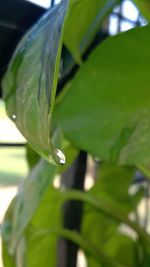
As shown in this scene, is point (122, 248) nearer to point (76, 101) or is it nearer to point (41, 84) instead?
point (76, 101)

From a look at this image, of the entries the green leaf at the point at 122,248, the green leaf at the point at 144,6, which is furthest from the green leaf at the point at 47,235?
the green leaf at the point at 144,6

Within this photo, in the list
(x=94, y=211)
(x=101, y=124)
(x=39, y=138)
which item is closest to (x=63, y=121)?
(x=101, y=124)

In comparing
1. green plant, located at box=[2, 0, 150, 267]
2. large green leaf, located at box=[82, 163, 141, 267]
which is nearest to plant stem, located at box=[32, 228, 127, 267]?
green plant, located at box=[2, 0, 150, 267]

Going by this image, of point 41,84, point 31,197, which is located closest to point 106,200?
point 31,197

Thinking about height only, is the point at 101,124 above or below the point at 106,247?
above

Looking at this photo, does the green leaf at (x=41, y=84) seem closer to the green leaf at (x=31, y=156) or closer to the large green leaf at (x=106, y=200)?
the green leaf at (x=31, y=156)

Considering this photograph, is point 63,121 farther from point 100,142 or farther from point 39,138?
point 39,138
